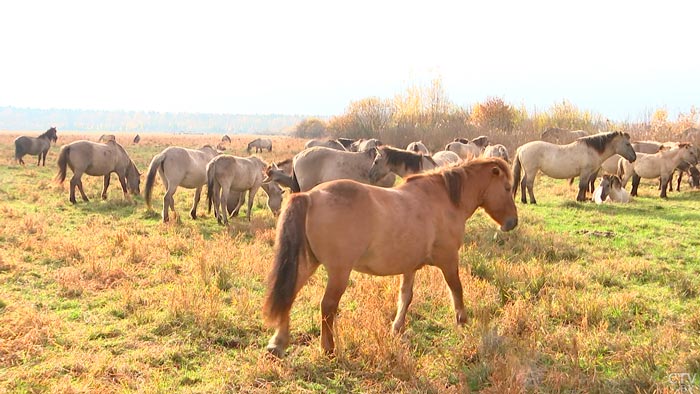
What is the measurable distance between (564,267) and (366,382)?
463cm

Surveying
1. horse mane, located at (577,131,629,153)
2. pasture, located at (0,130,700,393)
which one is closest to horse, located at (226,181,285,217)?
pasture, located at (0,130,700,393)

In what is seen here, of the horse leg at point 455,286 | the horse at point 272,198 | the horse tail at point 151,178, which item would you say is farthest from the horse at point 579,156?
the horse leg at point 455,286

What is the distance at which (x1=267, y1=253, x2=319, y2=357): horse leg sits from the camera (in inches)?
165

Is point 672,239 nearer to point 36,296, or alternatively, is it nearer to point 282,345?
point 282,345

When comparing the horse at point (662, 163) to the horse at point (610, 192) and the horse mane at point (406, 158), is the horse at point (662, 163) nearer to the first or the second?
the horse at point (610, 192)

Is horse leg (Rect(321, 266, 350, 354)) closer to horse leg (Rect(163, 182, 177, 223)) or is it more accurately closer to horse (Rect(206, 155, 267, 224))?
horse (Rect(206, 155, 267, 224))

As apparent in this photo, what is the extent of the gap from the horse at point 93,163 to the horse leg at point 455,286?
41.0ft

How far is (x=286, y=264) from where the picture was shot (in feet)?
13.3

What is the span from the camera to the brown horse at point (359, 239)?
407 cm

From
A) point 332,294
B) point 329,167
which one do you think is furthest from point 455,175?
point 329,167

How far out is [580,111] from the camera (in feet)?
114

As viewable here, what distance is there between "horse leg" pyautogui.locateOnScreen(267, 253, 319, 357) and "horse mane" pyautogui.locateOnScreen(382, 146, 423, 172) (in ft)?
19.5

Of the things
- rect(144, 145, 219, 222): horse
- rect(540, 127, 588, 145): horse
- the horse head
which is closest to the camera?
the horse head

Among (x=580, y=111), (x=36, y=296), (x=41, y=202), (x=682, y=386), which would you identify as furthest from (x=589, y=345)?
(x=580, y=111)
